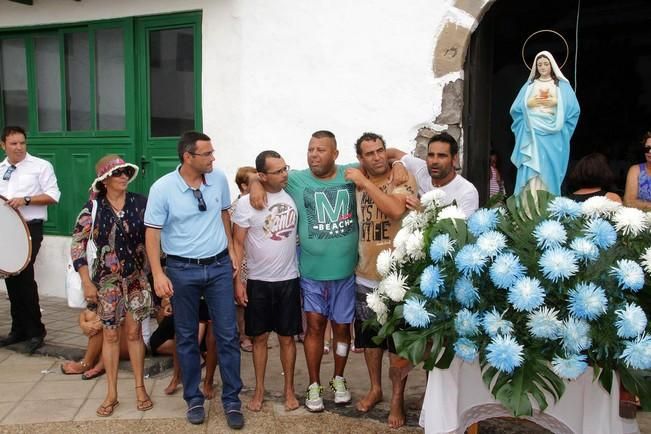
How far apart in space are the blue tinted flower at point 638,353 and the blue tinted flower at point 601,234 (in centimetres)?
38

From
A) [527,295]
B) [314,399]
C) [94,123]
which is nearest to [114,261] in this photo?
[314,399]

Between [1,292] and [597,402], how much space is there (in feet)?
22.2

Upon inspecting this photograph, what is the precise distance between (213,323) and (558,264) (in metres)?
2.21

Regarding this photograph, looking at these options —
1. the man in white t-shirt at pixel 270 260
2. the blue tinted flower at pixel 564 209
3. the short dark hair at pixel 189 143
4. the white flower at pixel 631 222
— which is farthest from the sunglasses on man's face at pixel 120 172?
the white flower at pixel 631 222

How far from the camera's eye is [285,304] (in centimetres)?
383

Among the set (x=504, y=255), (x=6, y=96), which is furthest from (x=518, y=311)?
(x=6, y=96)

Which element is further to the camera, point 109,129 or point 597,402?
point 109,129

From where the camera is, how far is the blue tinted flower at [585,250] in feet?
7.63

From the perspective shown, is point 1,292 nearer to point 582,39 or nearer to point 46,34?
point 46,34

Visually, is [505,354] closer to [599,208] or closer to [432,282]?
[432,282]

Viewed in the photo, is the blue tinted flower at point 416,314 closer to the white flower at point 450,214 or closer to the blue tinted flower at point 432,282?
the blue tinted flower at point 432,282

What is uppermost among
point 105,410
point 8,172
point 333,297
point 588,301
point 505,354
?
point 8,172

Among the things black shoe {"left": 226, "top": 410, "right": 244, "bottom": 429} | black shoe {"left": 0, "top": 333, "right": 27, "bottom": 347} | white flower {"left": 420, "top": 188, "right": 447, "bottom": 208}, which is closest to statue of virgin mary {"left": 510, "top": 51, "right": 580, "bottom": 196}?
white flower {"left": 420, "top": 188, "right": 447, "bottom": 208}

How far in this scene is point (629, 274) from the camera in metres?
2.24
